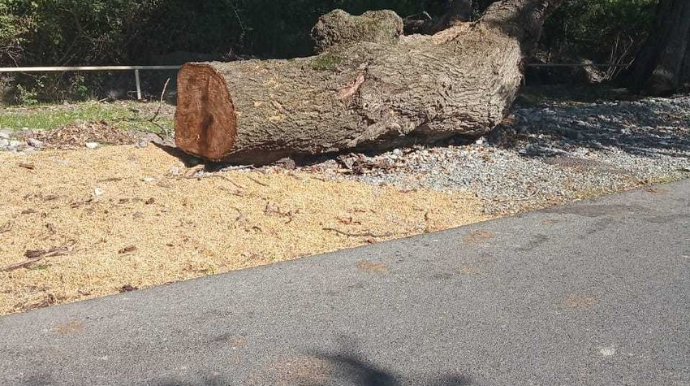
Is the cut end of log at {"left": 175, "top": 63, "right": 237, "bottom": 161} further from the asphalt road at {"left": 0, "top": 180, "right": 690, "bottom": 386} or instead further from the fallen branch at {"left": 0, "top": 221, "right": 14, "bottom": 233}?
the asphalt road at {"left": 0, "top": 180, "right": 690, "bottom": 386}

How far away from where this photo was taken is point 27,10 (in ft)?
48.3

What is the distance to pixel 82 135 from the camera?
9109 mm

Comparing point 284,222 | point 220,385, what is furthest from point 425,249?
point 220,385

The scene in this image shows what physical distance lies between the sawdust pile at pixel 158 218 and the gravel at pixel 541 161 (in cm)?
50

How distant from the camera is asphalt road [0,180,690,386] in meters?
3.90

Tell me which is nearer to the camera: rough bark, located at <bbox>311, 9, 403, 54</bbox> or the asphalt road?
the asphalt road

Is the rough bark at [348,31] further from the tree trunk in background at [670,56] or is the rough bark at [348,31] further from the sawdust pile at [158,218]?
the tree trunk in background at [670,56]

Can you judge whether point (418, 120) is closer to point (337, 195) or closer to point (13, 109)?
point (337, 195)

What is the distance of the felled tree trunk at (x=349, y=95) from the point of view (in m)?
7.91

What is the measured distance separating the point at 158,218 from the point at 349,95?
9.30 feet

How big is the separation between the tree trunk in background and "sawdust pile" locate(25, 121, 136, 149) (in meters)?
11.2

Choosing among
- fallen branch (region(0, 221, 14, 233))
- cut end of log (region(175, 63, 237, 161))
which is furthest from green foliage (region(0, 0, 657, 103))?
fallen branch (region(0, 221, 14, 233))

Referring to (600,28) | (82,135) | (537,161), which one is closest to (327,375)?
(537,161)

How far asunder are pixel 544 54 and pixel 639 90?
11.9 ft
